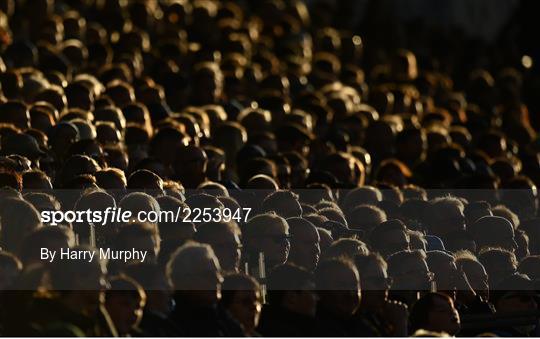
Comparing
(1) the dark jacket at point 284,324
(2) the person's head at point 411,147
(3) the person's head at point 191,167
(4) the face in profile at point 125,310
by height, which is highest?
(2) the person's head at point 411,147

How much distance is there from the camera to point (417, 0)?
2611cm

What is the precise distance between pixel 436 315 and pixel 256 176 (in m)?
2.77

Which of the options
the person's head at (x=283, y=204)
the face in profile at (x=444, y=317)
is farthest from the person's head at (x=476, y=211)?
the face in profile at (x=444, y=317)

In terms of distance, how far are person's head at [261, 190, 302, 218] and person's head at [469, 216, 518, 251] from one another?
144cm

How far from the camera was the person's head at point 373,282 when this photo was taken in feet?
33.8

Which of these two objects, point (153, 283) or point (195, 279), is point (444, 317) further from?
point (153, 283)

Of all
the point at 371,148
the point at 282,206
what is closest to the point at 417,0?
the point at 371,148

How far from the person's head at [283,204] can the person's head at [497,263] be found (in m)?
1.33

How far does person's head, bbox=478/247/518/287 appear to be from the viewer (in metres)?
11.5

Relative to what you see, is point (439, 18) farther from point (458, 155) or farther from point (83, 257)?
point (83, 257)

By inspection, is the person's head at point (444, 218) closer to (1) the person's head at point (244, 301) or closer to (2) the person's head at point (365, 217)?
(2) the person's head at point (365, 217)

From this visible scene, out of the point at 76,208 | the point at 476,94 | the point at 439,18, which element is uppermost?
the point at 439,18

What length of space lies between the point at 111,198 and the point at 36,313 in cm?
215

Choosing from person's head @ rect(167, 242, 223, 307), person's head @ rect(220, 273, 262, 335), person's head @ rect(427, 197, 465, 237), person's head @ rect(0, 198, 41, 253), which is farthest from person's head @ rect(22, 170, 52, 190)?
person's head @ rect(427, 197, 465, 237)
